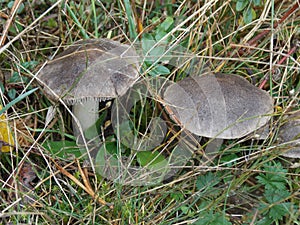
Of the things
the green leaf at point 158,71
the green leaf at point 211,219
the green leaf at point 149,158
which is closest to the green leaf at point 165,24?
the green leaf at point 158,71

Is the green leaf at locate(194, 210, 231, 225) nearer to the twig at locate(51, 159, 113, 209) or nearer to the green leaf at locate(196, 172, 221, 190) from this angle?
the green leaf at locate(196, 172, 221, 190)

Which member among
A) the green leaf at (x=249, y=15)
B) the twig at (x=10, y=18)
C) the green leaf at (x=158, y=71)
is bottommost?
the green leaf at (x=158, y=71)

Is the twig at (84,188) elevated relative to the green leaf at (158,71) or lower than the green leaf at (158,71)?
lower

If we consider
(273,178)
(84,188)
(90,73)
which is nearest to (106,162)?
(84,188)

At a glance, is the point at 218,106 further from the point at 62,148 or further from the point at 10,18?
the point at 10,18

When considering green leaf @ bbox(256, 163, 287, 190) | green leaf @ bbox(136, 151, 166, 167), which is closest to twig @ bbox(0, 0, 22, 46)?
green leaf @ bbox(136, 151, 166, 167)

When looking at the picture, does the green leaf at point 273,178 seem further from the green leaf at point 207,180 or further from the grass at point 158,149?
the green leaf at point 207,180
